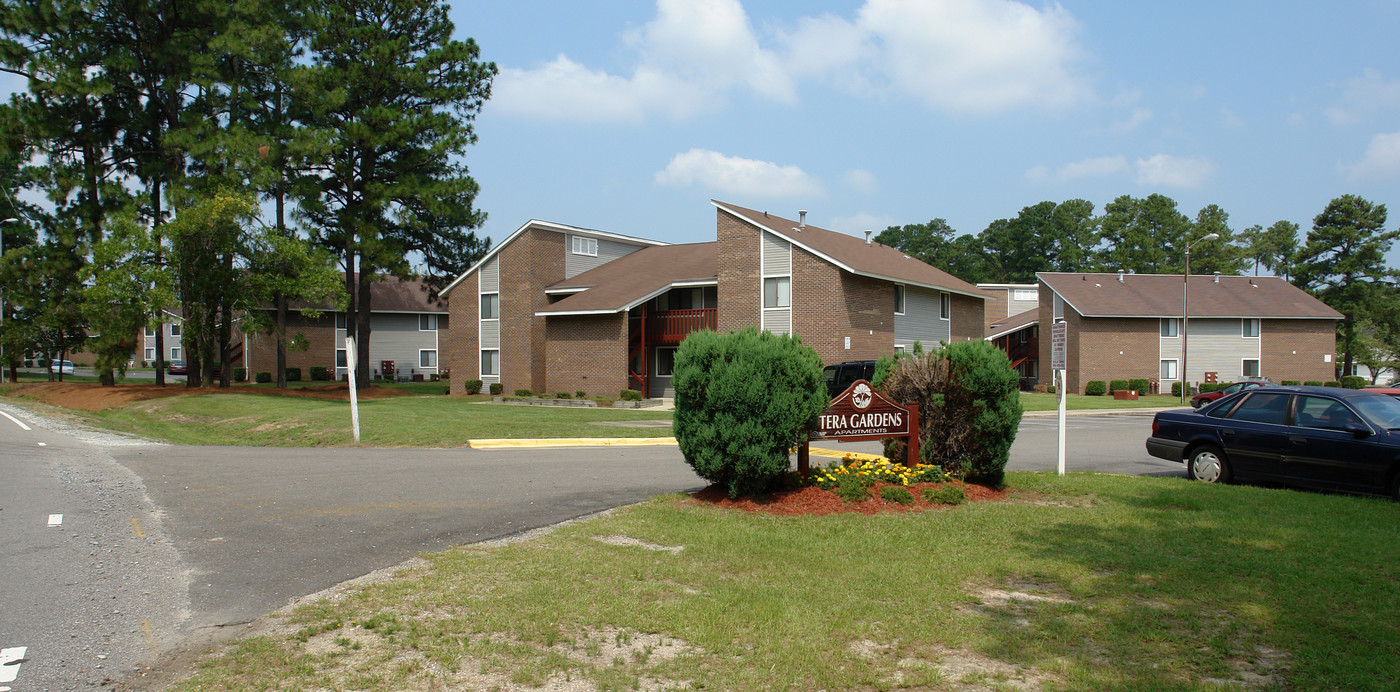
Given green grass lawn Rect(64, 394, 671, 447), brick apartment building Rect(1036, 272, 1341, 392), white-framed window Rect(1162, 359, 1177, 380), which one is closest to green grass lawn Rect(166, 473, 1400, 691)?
green grass lawn Rect(64, 394, 671, 447)

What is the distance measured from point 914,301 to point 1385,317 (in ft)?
169

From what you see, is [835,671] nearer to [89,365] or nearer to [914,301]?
[914,301]

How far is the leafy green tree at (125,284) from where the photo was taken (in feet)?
101

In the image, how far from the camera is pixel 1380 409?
11.2m

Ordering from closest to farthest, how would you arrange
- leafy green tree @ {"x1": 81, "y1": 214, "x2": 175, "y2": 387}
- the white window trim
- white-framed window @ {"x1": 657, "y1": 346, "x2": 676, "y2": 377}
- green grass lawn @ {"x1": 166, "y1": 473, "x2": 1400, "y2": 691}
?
green grass lawn @ {"x1": 166, "y1": 473, "x2": 1400, "y2": 691}
leafy green tree @ {"x1": 81, "y1": 214, "x2": 175, "y2": 387}
white-framed window @ {"x1": 657, "y1": 346, "x2": 676, "y2": 377}
the white window trim

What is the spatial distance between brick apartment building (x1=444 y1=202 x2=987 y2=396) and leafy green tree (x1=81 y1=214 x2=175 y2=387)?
13.9 m

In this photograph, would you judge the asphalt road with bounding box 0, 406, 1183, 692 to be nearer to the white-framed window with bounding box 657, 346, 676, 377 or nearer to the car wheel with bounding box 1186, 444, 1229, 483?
the car wheel with bounding box 1186, 444, 1229, 483

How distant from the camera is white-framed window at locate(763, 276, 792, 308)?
113 ft

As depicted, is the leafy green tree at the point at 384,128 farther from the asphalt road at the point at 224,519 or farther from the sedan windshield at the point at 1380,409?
the sedan windshield at the point at 1380,409

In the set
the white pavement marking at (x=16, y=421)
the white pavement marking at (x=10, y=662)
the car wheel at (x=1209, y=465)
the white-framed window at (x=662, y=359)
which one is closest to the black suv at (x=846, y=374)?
the car wheel at (x=1209, y=465)

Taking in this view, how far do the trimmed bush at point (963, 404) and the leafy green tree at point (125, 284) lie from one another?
2962 cm

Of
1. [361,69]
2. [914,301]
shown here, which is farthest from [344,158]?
[914,301]

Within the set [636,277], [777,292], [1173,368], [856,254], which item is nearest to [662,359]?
[636,277]

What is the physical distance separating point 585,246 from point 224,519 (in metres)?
34.4
